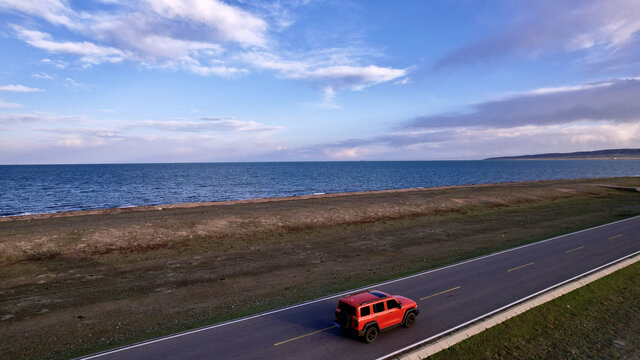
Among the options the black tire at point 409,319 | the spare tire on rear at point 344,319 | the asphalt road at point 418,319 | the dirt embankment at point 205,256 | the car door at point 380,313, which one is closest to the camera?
the asphalt road at point 418,319

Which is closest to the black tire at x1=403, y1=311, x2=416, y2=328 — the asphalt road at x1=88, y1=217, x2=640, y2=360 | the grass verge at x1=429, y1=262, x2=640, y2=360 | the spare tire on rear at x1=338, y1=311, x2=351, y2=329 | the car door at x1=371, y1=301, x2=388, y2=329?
the asphalt road at x1=88, y1=217, x2=640, y2=360

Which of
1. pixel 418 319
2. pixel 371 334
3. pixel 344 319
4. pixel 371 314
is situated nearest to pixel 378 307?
pixel 371 314

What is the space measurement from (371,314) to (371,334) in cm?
85

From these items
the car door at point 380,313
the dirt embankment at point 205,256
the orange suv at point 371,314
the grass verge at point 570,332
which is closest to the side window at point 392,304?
the orange suv at point 371,314

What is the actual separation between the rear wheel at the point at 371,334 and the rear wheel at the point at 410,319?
1.76 metres

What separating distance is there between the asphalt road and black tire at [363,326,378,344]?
23 centimetres

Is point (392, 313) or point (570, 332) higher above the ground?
point (392, 313)

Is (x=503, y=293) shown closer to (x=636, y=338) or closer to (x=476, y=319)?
(x=476, y=319)

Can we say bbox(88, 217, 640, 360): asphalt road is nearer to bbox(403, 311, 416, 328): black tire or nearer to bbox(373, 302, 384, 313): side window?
bbox(403, 311, 416, 328): black tire

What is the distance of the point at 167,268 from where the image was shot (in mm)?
25656

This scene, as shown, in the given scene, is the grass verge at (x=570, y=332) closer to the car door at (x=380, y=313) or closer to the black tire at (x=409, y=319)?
the black tire at (x=409, y=319)

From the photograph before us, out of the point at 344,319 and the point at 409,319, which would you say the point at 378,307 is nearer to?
the point at 344,319

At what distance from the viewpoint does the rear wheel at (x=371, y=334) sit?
14.0 metres

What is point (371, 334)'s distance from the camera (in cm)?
1423
